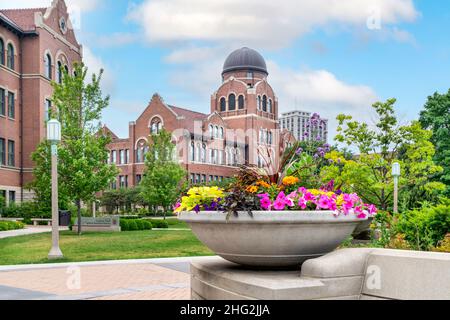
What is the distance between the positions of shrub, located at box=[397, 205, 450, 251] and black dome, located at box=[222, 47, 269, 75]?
71386mm

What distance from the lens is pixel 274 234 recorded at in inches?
150

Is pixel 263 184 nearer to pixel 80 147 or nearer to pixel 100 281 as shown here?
pixel 100 281

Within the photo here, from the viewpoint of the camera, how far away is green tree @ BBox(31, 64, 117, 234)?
22.1 metres

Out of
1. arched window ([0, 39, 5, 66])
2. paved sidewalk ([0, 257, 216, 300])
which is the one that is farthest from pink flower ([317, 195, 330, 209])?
arched window ([0, 39, 5, 66])

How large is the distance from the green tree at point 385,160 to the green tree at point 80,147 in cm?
1053

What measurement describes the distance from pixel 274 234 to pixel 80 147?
19.8 meters

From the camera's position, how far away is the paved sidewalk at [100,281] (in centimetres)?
748

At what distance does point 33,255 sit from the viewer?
1437 centimetres

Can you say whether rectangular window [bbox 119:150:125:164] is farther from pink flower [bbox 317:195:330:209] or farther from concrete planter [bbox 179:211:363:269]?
pink flower [bbox 317:195:330:209]

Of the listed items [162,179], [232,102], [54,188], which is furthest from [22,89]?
[232,102]

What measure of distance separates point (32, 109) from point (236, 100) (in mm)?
38606

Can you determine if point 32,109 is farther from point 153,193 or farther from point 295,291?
point 295,291

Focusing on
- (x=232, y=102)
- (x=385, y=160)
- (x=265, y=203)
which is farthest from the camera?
(x=232, y=102)

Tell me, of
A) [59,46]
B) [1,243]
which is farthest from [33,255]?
[59,46]
